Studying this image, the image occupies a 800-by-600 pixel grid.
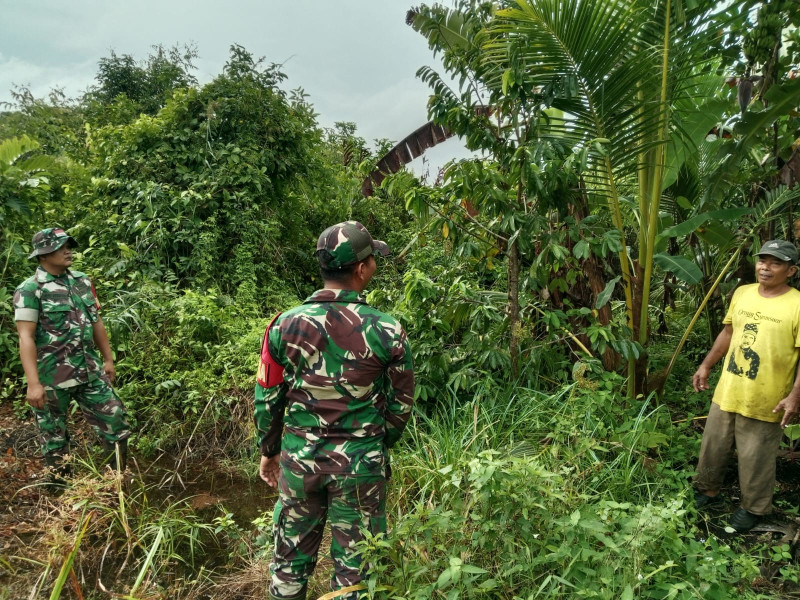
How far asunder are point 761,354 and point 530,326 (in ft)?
4.73

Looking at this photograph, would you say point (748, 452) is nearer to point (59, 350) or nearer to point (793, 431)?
point (793, 431)

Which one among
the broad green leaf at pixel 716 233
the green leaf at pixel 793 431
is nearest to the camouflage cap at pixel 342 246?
the green leaf at pixel 793 431

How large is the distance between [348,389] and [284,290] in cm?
491

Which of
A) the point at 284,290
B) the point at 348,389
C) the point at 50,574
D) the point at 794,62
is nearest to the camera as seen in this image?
the point at 348,389

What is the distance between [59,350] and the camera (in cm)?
359

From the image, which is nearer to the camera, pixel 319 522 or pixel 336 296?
pixel 336 296

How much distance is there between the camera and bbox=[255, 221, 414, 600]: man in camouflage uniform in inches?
79.3

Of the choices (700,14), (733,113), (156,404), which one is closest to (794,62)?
(733,113)

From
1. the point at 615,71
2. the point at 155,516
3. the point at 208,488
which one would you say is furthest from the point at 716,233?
the point at 155,516

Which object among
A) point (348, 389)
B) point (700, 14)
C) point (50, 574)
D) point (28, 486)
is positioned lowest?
point (50, 574)

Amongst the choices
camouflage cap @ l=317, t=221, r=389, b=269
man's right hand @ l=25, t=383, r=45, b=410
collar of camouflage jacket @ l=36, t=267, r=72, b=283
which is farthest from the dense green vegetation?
collar of camouflage jacket @ l=36, t=267, r=72, b=283

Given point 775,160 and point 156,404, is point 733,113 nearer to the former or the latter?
point 775,160

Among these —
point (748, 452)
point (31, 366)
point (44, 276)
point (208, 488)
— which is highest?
point (44, 276)

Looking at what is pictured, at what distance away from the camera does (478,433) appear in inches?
133
